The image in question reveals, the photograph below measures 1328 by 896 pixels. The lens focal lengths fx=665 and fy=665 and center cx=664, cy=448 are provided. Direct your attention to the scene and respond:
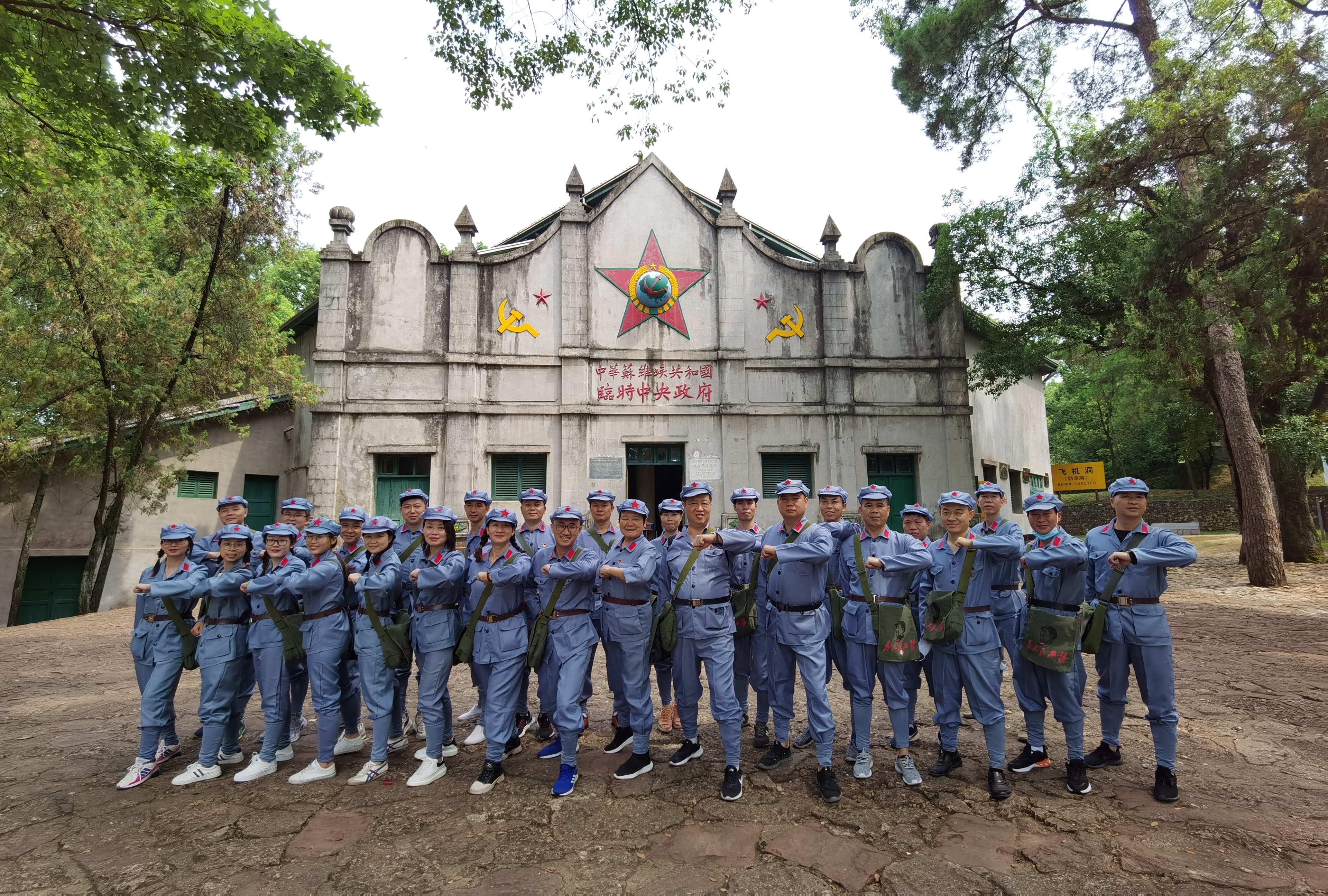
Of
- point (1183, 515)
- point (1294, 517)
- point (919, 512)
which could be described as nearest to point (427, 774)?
point (919, 512)

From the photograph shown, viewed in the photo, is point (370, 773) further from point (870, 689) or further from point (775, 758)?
point (870, 689)

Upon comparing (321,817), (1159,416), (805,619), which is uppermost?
(1159,416)

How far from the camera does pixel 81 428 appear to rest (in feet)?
47.2

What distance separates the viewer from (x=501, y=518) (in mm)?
5422

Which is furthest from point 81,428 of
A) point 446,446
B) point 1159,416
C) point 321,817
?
point 1159,416

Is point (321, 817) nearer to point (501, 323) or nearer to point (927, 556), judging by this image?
point (927, 556)

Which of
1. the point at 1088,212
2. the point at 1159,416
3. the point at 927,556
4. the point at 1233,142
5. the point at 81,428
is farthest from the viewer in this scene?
the point at 1159,416

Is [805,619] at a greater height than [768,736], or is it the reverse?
[805,619]

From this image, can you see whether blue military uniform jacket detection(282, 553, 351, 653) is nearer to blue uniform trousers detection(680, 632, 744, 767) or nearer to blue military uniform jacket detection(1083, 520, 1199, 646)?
blue uniform trousers detection(680, 632, 744, 767)

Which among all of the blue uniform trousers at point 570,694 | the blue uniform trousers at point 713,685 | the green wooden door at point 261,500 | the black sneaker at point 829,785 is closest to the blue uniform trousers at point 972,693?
the black sneaker at point 829,785

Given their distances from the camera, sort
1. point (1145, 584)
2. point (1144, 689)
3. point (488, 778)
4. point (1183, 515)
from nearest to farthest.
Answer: point (1144, 689) → point (1145, 584) → point (488, 778) → point (1183, 515)

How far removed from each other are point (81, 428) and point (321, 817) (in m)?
14.5

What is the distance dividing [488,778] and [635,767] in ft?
3.61

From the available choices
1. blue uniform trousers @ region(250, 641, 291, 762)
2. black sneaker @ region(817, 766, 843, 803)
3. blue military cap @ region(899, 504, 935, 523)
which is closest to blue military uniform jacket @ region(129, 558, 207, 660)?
blue uniform trousers @ region(250, 641, 291, 762)
